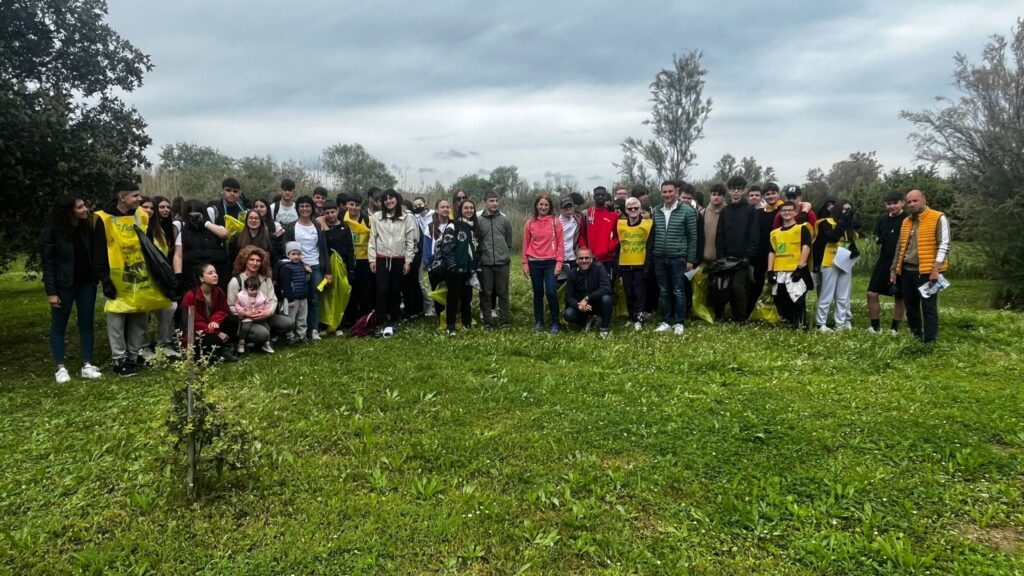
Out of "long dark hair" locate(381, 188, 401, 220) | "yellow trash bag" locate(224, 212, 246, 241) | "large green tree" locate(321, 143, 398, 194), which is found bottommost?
"yellow trash bag" locate(224, 212, 246, 241)

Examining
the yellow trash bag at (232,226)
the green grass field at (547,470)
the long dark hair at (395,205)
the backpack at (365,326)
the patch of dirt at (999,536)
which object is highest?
the long dark hair at (395,205)

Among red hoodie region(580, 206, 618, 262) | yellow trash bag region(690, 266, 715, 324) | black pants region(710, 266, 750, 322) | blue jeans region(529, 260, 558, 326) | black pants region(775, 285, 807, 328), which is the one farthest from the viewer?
yellow trash bag region(690, 266, 715, 324)

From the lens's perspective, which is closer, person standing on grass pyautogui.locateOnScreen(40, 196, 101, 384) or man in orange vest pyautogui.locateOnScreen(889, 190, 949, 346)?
person standing on grass pyautogui.locateOnScreen(40, 196, 101, 384)

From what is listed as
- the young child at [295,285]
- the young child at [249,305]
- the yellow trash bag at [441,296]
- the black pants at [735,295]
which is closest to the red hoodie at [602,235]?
the black pants at [735,295]

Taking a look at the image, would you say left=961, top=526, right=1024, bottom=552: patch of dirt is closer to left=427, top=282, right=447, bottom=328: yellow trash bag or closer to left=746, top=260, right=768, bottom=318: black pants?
left=746, top=260, right=768, bottom=318: black pants

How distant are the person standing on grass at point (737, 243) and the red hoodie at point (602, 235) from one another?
4.82 feet

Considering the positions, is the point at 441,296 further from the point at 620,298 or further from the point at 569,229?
the point at 620,298

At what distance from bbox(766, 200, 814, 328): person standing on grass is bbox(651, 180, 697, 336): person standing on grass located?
110 centimetres

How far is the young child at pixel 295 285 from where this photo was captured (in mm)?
7117

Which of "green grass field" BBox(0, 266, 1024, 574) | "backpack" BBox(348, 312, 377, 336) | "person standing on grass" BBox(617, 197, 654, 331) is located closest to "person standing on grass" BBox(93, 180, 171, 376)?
"green grass field" BBox(0, 266, 1024, 574)

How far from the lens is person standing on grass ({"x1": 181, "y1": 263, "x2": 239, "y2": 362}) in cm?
627

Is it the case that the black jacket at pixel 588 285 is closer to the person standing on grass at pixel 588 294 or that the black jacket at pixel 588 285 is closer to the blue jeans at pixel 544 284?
the person standing on grass at pixel 588 294

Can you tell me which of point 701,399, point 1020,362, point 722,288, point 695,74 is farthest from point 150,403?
point 695,74

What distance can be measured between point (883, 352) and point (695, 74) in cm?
2459
